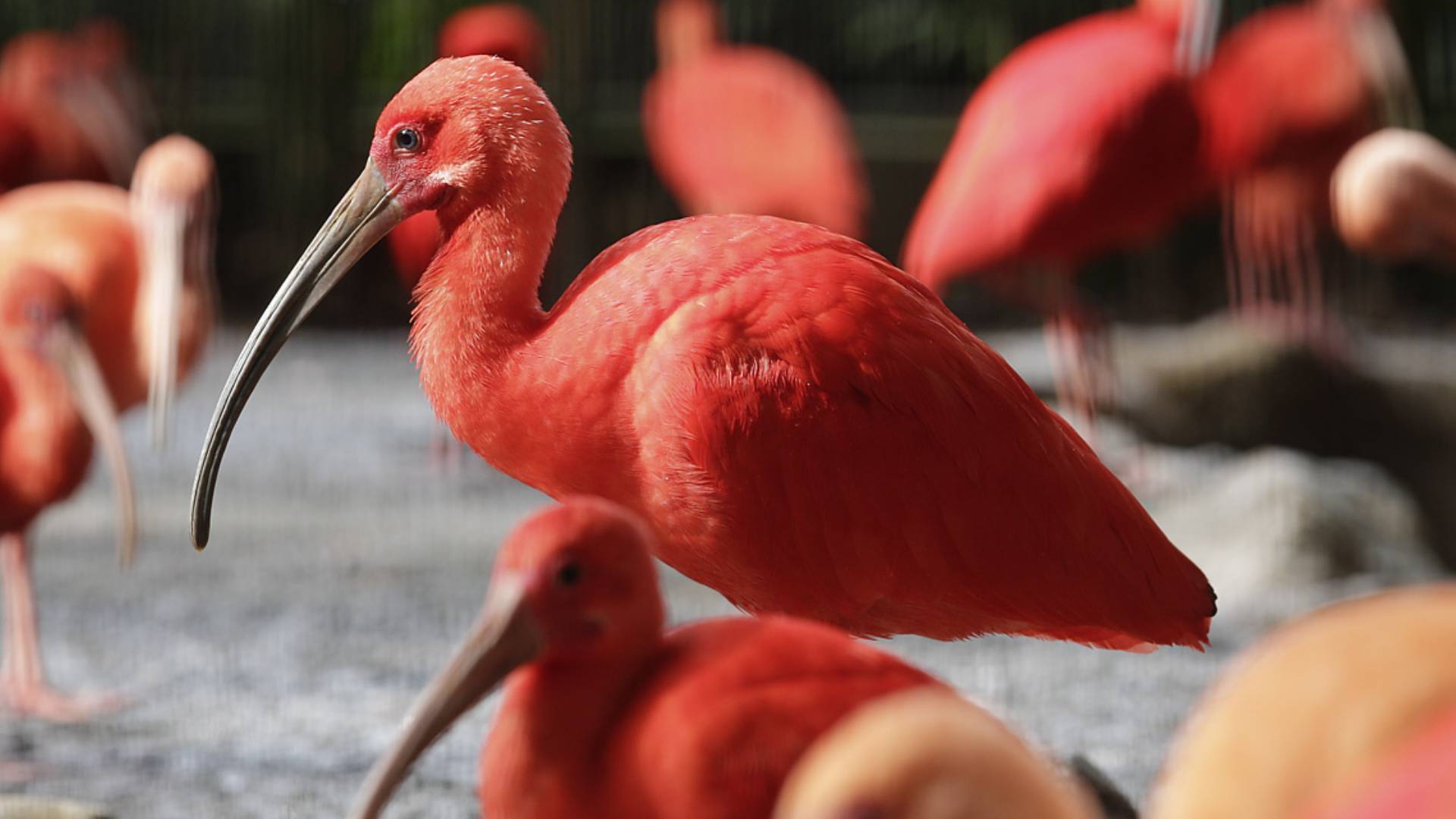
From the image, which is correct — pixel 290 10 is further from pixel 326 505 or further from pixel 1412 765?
pixel 1412 765

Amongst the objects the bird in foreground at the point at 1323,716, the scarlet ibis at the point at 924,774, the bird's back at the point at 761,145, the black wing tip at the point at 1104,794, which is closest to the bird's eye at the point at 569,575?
the scarlet ibis at the point at 924,774

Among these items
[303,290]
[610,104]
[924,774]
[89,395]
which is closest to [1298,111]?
[610,104]

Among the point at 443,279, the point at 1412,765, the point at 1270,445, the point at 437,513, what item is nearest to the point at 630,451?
the point at 443,279

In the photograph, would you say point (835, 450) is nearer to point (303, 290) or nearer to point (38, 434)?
point (303, 290)

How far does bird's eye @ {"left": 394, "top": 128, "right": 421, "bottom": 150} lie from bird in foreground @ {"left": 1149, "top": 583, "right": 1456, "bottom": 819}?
129 centimetres

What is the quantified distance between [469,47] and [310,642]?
2.43 m

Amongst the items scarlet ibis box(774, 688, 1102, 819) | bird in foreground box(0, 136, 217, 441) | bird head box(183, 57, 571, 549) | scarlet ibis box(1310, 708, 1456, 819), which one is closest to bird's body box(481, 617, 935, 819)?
scarlet ibis box(774, 688, 1102, 819)

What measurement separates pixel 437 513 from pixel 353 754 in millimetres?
2441

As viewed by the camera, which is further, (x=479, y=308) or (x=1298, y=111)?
(x=1298, y=111)

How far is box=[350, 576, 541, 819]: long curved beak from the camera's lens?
1615 millimetres

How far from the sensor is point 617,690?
1661mm

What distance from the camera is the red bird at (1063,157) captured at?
4.88m

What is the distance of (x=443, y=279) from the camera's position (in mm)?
2303

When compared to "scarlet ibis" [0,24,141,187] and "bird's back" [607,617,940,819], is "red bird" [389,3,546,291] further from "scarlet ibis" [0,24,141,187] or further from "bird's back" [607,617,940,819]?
"bird's back" [607,617,940,819]
